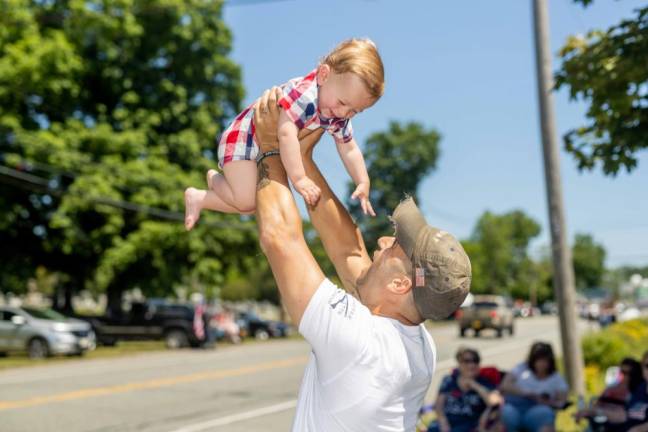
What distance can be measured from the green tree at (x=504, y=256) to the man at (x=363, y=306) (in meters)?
104

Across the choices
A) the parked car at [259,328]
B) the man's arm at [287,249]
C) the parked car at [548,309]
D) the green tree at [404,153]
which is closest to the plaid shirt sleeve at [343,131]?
the man's arm at [287,249]

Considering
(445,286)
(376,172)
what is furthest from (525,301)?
(445,286)

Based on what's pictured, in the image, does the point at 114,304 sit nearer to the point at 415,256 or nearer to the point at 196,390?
the point at 196,390

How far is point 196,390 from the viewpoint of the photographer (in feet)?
50.8

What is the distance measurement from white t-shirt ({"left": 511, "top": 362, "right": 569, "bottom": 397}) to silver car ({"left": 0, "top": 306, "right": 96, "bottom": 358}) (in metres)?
18.3

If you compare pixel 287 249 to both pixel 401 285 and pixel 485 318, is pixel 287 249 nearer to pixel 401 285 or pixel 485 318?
pixel 401 285

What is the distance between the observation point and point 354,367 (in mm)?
2246

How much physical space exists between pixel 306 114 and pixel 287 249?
0.46 m

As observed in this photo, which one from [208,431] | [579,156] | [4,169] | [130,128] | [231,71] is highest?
[231,71]

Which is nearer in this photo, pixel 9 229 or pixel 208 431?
pixel 208 431

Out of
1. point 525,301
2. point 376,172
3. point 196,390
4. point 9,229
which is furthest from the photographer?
point 525,301

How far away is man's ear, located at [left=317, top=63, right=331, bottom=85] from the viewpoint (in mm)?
2439

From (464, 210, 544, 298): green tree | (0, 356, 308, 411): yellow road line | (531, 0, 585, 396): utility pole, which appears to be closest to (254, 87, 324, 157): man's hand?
(531, 0, 585, 396): utility pole

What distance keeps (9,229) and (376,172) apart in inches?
947
